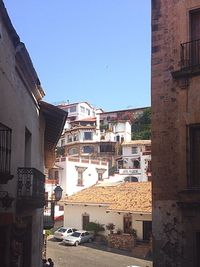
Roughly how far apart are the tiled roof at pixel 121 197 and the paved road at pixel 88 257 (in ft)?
11.1

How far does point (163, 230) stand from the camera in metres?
11.7

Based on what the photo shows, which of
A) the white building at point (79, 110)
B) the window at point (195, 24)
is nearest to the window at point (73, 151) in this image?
the white building at point (79, 110)

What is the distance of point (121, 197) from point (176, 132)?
83.2 ft

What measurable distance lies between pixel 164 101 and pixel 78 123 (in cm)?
7174

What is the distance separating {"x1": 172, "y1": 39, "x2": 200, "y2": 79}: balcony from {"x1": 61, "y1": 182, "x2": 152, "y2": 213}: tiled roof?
68.4 feet

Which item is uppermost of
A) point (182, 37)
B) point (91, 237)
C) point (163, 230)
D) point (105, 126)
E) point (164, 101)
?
point (105, 126)

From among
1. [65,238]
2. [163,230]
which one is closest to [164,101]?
[163,230]

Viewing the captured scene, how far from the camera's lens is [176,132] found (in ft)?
39.0

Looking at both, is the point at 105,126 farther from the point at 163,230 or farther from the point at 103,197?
the point at 163,230

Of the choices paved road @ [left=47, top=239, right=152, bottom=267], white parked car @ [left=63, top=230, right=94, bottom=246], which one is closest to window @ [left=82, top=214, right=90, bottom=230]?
white parked car @ [left=63, top=230, right=94, bottom=246]

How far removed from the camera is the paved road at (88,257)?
27078 millimetres

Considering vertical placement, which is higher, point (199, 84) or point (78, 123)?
point (78, 123)

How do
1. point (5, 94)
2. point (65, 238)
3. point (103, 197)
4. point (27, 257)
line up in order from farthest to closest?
1. point (103, 197)
2. point (65, 238)
3. point (27, 257)
4. point (5, 94)

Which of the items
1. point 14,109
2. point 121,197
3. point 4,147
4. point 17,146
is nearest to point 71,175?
point 121,197
